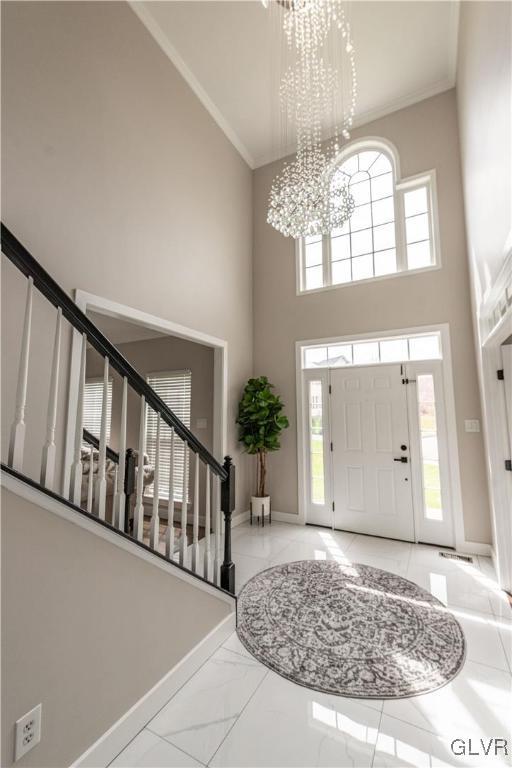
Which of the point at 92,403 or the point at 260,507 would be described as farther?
the point at 92,403

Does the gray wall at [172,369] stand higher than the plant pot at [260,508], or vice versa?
the gray wall at [172,369]

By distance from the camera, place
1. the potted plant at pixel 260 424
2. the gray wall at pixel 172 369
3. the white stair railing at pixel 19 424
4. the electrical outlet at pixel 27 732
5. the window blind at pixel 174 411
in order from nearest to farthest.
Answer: the electrical outlet at pixel 27 732
the white stair railing at pixel 19 424
the potted plant at pixel 260 424
the gray wall at pixel 172 369
the window blind at pixel 174 411

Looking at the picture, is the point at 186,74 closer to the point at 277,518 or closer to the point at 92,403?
the point at 92,403

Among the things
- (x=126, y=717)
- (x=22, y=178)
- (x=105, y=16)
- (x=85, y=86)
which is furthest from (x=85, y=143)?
(x=126, y=717)

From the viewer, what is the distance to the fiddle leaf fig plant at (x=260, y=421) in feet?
15.1

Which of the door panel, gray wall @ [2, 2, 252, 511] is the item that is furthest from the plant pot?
the door panel

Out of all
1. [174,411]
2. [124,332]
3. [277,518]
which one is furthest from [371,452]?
[124,332]

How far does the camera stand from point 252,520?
482 cm

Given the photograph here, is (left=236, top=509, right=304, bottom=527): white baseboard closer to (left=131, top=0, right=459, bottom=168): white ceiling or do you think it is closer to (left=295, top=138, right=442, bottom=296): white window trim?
(left=295, top=138, right=442, bottom=296): white window trim

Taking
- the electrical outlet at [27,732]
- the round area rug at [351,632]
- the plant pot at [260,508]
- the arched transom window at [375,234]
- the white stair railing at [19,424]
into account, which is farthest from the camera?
the plant pot at [260,508]

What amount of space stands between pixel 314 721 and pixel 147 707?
2.79ft

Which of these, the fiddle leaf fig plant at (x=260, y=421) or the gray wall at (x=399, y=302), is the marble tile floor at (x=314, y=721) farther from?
the fiddle leaf fig plant at (x=260, y=421)

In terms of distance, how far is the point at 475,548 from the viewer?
371cm

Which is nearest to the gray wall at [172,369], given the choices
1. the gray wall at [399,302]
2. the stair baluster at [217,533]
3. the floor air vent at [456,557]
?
the gray wall at [399,302]
